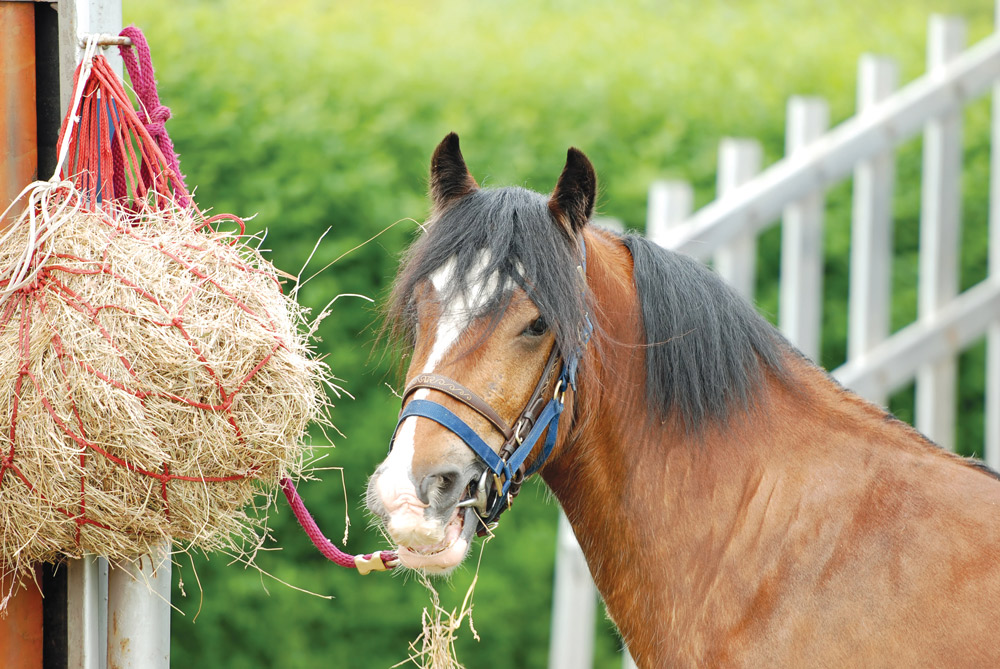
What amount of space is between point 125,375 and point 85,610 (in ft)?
2.14

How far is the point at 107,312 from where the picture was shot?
6.16ft

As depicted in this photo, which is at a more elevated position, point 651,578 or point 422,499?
point 422,499

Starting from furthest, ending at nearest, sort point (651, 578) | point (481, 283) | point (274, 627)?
point (274, 627) → point (651, 578) → point (481, 283)

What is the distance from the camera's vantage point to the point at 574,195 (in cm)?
224

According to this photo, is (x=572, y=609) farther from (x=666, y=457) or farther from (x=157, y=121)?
(x=157, y=121)

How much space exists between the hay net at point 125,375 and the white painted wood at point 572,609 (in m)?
2.54

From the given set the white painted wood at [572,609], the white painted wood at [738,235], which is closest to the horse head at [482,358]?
the white painted wood at [738,235]

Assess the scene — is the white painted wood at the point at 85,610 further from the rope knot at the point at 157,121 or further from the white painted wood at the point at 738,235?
the white painted wood at the point at 738,235

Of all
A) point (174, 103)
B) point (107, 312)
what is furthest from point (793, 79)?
point (107, 312)

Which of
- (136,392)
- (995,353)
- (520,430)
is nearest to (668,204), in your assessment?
(995,353)

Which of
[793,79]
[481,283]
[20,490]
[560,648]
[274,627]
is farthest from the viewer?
[793,79]

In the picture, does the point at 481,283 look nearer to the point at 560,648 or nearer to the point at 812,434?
the point at 812,434

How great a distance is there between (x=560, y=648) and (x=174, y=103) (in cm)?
314

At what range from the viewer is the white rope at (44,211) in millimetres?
1858
